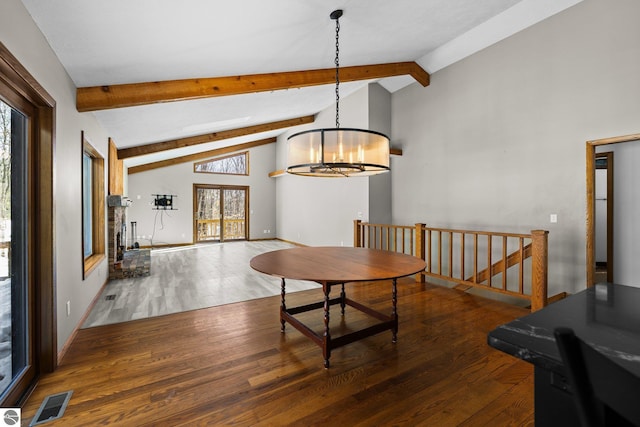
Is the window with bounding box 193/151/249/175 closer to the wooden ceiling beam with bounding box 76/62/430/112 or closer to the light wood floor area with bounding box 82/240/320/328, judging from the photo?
the light wood floor area with bounding box 82/240/320/328

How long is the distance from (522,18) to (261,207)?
803cm

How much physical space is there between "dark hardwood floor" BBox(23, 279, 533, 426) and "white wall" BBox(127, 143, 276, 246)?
20.3 ft

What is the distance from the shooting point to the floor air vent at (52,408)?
1642mm

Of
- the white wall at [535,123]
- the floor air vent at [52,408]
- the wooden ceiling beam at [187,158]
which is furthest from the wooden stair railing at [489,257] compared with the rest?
the wooden ceiling beam at [187,158]

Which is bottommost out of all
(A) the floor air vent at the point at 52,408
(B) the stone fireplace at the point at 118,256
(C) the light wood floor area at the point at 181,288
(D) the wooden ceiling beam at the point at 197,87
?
(A) the floor air vent at the point at 52,408

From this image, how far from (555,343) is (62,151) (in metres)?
3.16

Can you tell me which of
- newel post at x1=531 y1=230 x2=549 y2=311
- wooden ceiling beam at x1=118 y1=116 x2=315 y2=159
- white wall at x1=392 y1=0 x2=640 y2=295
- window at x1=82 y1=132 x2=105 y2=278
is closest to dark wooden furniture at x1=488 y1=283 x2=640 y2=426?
→ newel post at x1=531 y1=230 x2=549 y2=311

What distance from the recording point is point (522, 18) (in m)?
3.78

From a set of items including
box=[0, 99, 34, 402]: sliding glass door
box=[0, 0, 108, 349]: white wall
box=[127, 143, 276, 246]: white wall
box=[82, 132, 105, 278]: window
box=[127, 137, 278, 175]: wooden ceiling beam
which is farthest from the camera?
box=[127, 143, 276, 246]: white wall

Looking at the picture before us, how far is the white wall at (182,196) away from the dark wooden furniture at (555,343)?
9072mm

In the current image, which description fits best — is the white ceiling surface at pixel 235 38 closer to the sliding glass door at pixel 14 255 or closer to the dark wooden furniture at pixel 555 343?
the sliding glass door at pixel 14 255

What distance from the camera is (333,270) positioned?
85.7 inches

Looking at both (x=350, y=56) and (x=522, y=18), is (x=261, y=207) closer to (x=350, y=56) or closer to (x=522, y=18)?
(x=350, y=56)

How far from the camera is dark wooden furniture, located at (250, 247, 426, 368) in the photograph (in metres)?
2.01
